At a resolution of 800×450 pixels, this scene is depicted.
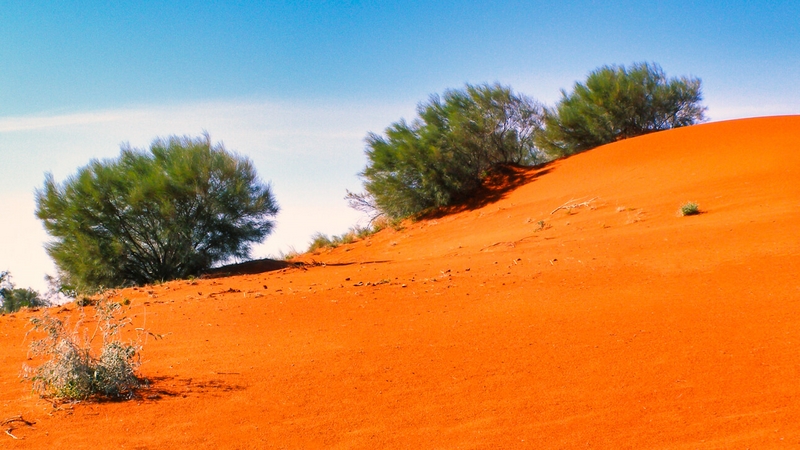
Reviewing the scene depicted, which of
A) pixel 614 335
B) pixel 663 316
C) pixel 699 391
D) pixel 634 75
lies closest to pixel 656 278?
pixel 663 316

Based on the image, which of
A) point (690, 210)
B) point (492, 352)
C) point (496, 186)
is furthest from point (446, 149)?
point (492, 352)

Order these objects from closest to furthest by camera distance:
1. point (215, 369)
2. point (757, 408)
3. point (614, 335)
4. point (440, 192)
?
point (757, 408) → point (215, 369) → point (614, 335) → point (440, 192)

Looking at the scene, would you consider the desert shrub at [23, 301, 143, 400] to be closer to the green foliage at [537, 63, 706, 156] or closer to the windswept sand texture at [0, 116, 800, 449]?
the windswept sand texture at [0, 116, 800, 449]

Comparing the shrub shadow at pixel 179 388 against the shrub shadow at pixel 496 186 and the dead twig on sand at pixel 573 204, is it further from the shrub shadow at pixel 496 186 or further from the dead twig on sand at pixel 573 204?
the shrub shadow at pixel 496 186

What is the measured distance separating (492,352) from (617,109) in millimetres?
32291

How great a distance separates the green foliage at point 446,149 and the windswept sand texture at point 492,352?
1639 cm

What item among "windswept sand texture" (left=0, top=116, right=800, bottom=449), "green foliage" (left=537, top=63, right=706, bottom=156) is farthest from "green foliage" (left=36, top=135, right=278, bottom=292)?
"green foliage" (left=537, top=63, right=706, bottom=156)

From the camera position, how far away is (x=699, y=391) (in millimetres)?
6672

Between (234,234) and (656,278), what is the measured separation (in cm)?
1510

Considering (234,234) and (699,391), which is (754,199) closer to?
(699,391)

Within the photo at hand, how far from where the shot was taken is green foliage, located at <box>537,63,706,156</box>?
3766 centimetres

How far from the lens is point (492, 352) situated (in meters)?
8.16

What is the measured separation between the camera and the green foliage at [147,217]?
70.6ft

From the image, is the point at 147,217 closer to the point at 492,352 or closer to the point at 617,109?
the point at 492,352
